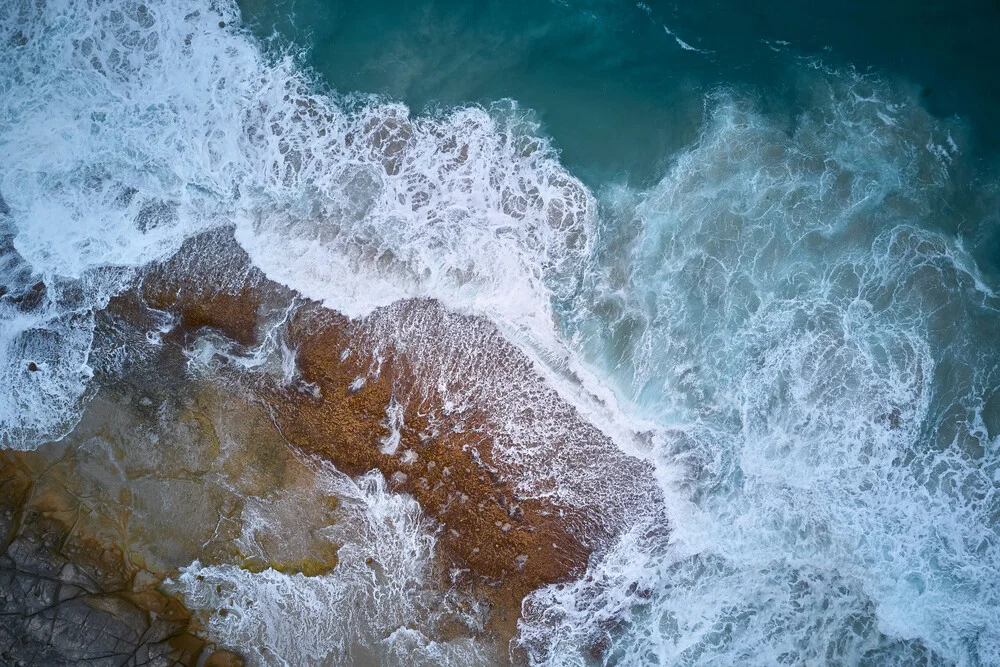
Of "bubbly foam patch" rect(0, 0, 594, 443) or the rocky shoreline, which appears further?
"bubbly foam patch" rect(0, 0, 594, 443)

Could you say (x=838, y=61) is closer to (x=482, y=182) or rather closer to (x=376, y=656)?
(x=482, y=182)

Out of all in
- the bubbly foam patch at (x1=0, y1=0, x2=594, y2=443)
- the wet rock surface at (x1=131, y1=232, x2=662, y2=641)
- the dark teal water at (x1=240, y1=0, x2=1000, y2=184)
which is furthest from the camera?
A: the dark teal water at (x1=240, y1=0, x2=1000, y2=184)

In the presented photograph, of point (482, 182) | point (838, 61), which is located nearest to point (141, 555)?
point (482, 182)

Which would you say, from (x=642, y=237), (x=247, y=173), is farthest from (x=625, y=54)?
(x=247, y=173)

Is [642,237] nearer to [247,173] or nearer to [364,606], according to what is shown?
[247,173]

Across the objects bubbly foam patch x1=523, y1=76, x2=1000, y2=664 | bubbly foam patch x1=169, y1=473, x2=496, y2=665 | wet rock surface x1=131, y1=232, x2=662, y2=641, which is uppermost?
bubbly foam patch x1=523, y1=76, x2=1000, y2=664

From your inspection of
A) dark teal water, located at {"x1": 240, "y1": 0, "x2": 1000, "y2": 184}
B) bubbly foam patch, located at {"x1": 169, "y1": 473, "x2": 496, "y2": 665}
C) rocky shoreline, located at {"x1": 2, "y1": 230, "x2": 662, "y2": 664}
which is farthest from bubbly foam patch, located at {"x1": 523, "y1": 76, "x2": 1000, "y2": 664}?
bubbly foam patch, located at {"x1": 169, "y1": 473, "x2": 496, "y2": 665}

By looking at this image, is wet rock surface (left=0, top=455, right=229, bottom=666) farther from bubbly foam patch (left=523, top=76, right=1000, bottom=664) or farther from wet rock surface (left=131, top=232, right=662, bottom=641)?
bubbly foam patch (left=523, top=76, right=1000, bottom=664)

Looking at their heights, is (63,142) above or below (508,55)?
below
